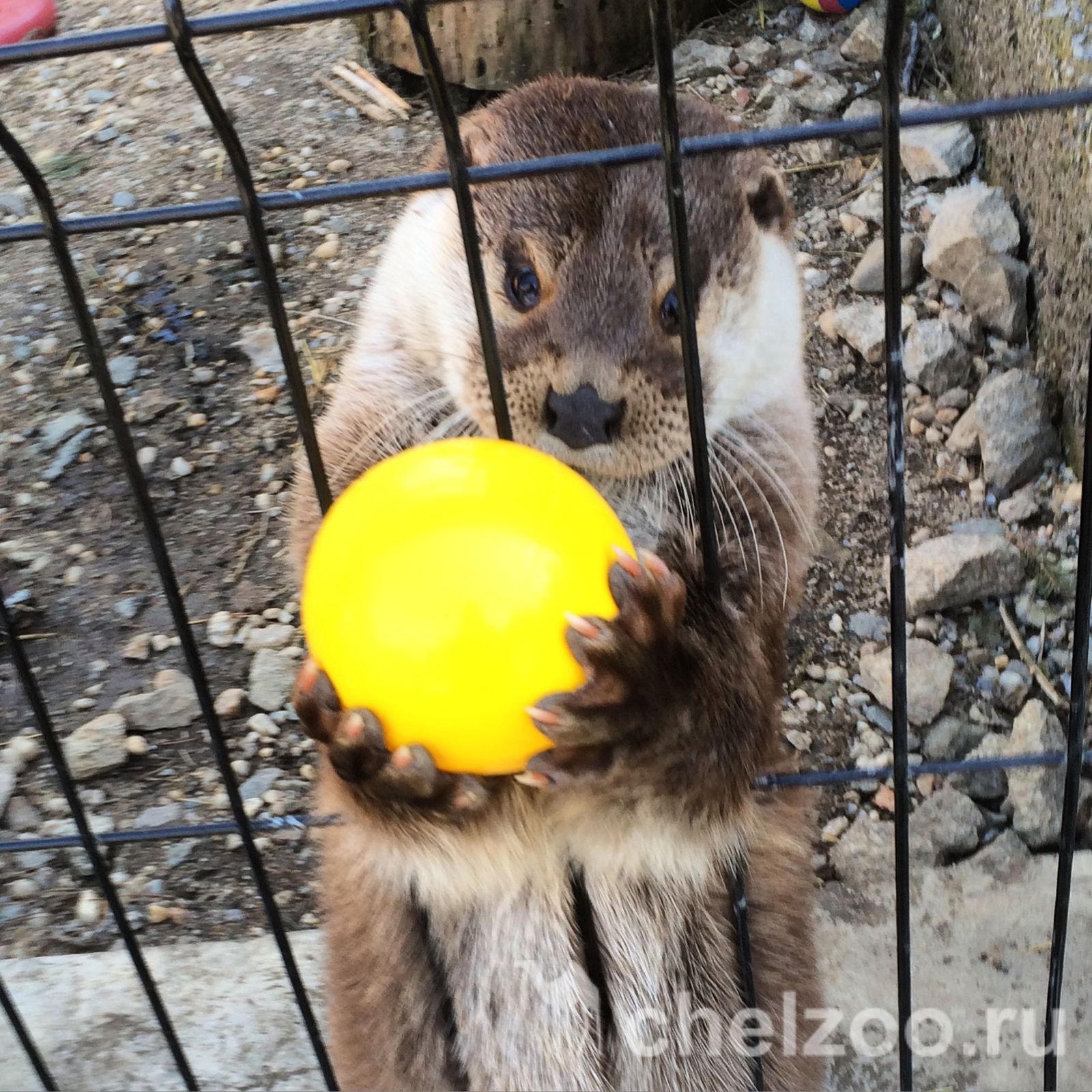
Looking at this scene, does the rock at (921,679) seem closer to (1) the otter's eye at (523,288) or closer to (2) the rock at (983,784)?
(2) the rock at (983,784)

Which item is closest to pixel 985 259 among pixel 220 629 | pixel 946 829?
pixel 946 829

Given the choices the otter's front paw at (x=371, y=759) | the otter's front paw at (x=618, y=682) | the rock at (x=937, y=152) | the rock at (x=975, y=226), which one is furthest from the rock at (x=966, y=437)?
the otter's front paw at (x=371, y=759)

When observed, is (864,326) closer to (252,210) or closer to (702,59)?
(702,59)

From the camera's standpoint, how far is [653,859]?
1563mm

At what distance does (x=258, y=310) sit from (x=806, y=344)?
164 cm

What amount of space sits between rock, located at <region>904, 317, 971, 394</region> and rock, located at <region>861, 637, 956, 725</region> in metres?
0.87

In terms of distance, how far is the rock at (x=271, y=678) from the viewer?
2.98 m

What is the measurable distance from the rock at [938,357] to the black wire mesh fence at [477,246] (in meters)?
2.12

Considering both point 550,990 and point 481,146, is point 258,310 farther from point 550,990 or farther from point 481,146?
point 550,990

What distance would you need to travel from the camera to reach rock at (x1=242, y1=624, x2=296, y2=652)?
308cm

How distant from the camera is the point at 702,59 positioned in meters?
4.44

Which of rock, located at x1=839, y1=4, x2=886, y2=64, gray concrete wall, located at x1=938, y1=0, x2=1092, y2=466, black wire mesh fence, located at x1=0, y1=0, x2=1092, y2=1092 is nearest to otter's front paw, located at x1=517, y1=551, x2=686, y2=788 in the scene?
black wire mesh fence, located at x1=0, y1=0, x2=1092, y2=1092

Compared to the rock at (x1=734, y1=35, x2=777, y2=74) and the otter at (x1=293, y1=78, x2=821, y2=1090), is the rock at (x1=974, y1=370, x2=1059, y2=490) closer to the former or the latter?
the otter at (x1=293, y1=78, x2=821, y2=1090)

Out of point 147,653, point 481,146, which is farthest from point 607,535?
point 147,653
